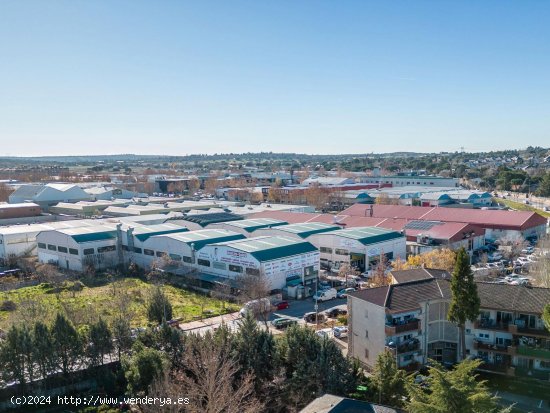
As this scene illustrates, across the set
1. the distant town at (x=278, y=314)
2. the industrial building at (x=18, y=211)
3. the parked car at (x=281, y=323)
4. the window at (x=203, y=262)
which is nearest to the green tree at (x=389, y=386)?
the distant town at (x=278, y=314)

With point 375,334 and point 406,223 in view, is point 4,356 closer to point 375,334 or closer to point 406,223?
point 375,334

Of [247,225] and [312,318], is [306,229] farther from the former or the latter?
[312,318]

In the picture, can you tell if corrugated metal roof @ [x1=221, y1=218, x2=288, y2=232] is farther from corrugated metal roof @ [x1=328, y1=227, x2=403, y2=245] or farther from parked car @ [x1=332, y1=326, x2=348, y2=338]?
parked car @ [x1=332, y1=326, x2=348, y2=338]

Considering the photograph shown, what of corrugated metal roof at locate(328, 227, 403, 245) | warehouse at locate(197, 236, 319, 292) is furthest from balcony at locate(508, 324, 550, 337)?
corrugated metal roof at locate(328, 227, 403, 245)

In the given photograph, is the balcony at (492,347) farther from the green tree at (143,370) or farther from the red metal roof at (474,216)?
the red metal roof at (474,216)

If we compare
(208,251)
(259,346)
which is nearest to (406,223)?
(208,251)

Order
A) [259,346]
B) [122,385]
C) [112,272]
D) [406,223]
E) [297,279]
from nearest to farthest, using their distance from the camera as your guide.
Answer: [259,346], [122,385], [297,279], [112,272], [406,223]
